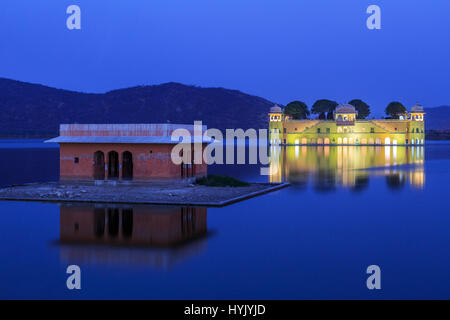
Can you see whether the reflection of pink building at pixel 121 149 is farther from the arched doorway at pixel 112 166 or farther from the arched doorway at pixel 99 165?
the arched doorway at pixel 112 166

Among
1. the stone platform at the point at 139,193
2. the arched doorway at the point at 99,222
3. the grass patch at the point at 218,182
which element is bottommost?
the arched doorway at the point at 99,222

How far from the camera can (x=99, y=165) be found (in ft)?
90.2

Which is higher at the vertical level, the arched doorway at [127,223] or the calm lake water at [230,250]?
the arched doorway at [127,223]

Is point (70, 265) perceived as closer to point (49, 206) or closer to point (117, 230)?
point (117, 230)

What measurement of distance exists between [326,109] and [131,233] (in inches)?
4732

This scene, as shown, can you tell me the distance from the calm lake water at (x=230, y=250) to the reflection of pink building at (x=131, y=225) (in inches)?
1.2

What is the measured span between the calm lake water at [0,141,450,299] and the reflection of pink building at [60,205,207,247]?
30 mm

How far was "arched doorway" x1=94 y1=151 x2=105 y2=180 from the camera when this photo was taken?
26953 mm

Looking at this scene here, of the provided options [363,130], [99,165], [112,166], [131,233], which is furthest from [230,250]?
[363,130]

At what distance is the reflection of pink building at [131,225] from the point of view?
566 inches

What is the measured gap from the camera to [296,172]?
39469 mm

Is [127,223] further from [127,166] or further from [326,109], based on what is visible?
[326,109]

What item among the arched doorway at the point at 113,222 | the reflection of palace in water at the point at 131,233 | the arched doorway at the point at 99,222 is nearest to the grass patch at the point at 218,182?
the reflection of palace in water at the point at 131,233

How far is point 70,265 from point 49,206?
907 cm
